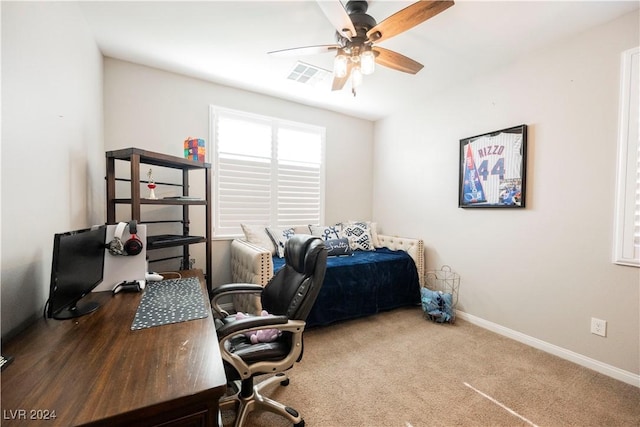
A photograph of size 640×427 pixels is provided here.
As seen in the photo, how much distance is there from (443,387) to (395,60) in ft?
7.76

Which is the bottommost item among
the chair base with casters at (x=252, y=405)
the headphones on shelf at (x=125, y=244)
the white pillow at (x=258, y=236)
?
the chair base with casters at (x=252, y=405)

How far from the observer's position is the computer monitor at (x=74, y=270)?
1009 millimetres

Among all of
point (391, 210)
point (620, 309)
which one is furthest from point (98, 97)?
point (620, 309)

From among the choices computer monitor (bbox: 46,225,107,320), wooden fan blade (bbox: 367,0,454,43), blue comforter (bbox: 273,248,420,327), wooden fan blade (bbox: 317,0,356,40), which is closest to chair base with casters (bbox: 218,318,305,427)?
computer monitor (bbox: 46,225,107,320)

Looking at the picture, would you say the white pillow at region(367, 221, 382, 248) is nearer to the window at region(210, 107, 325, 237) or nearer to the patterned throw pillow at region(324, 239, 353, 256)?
the patterned throw pillow at region(324, 239, 353, 256)

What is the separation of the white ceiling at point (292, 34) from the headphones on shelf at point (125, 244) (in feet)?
5.05

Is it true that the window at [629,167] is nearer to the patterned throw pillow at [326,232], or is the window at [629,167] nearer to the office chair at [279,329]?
the office chair at [279,329]

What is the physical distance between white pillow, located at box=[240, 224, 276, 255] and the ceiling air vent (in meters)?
1.68

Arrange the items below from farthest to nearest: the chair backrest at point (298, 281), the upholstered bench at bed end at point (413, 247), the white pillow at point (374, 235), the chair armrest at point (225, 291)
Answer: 1. the white pillow at point (374, 235)
2. the upholstered bench at bed end at point (413, 247)
3. the chair armrest at point (225, 291)
4. the chair backrest at point (298, 281)

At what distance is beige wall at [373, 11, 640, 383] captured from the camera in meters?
1.93

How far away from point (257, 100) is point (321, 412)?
124 inches

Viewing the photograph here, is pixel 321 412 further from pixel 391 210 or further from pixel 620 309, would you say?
pixel 391 210

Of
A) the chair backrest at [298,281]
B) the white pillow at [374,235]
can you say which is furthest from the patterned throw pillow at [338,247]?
the chair backrest at [298,281]

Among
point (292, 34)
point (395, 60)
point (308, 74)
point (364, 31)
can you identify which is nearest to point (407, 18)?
point (364, 31)
